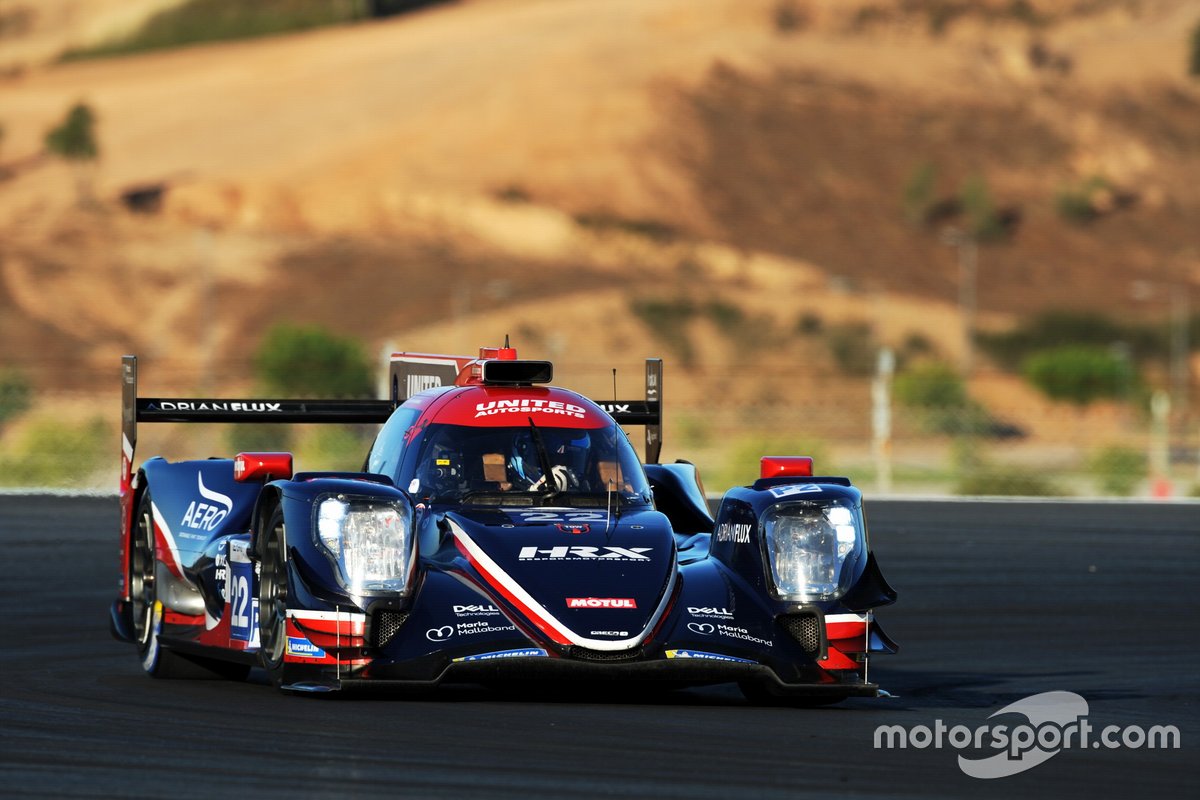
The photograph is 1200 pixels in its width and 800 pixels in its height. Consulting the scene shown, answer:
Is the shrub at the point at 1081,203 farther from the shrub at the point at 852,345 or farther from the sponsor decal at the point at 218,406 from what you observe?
the sponsor decal at the point at 218,406

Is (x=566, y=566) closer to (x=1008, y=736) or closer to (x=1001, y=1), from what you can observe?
(x=1008, y=736)

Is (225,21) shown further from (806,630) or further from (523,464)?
(806,630)

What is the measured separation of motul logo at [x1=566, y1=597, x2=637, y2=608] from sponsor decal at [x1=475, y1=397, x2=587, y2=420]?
76.0 inches

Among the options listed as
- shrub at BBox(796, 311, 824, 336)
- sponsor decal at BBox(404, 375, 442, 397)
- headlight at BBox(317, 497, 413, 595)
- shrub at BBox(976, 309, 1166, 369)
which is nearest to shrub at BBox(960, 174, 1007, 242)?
Answer: shrub at BBox(976, 309, 1166, 369)

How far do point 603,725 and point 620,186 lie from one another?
95.6 m

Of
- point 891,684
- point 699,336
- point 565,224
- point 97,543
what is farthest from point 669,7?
point 891,684

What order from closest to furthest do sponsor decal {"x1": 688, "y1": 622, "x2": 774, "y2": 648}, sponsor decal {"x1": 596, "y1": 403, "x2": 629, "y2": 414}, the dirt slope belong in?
sponsor decal {"x1": 688, "y1": 622, "x2": 774, "y2": 648}, sponsor decal {"x1": 596, "y1": 403, "x2": 629, "y2": 414}, the dirt slope

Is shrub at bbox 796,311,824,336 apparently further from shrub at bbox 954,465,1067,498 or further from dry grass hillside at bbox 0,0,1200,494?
shrub at bbox 954,465,1067,498

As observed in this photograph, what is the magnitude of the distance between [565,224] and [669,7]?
2894 cm

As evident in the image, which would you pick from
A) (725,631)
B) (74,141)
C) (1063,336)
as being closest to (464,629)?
(725,631)

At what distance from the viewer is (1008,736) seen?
870cm

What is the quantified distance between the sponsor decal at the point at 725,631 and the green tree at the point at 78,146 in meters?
98.1

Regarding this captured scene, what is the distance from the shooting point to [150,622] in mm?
11750

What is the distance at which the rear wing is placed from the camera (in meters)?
12.9
